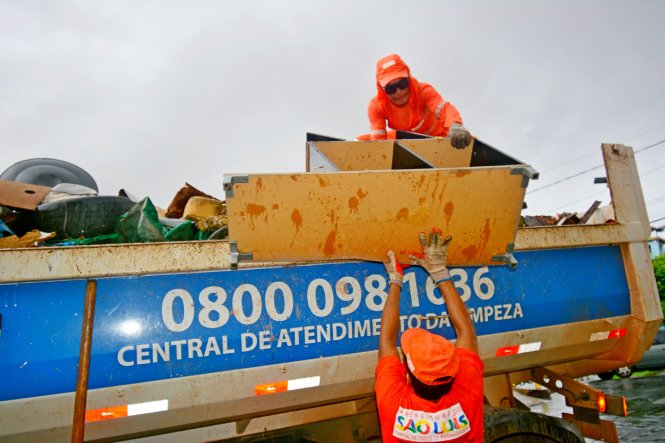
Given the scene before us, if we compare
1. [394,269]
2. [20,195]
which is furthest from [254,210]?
[20,195]

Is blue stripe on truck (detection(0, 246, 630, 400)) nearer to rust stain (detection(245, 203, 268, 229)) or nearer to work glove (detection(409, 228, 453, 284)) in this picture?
work glove (detection(409, 228, 453, 284))

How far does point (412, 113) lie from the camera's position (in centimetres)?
373

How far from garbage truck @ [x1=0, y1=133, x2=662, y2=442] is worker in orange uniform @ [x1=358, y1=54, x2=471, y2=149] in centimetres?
119

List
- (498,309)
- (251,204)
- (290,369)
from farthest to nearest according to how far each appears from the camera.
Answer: (498,309), (290,369), (251,204)

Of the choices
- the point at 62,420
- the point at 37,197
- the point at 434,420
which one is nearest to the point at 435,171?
the point at 434,420

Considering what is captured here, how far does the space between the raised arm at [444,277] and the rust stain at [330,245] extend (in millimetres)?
423

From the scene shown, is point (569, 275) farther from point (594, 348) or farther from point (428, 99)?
point (428, 99)

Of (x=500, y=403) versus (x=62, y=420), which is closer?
(x=62, y=420)

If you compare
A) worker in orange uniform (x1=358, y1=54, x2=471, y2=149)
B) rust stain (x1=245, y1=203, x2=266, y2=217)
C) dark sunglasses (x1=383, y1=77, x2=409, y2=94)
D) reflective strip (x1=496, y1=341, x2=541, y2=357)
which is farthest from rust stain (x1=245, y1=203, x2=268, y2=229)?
dark sunglasses (x1=383, y1=77, x2=409, y2=94)

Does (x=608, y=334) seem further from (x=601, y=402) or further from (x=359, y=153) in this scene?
(x=359, y=153)

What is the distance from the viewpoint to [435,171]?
1.85 meters

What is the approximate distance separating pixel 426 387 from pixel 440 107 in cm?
234

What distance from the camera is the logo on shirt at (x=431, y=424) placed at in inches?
67.1

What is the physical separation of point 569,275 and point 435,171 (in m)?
1.21
